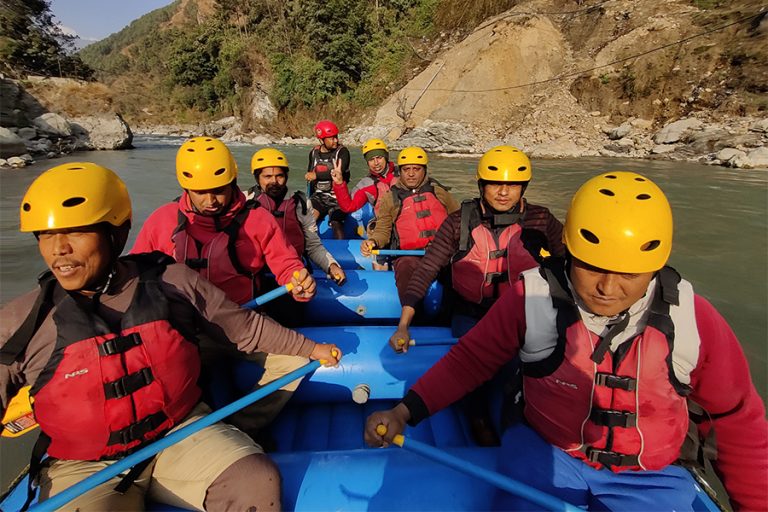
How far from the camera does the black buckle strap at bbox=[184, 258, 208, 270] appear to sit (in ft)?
7.60

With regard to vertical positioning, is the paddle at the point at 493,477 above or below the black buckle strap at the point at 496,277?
below

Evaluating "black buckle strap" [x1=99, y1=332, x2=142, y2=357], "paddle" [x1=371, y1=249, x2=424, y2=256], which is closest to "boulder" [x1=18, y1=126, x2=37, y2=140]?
"paddle" [x1=371, y1=249, x2=424, y2=256]

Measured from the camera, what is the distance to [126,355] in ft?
4.65

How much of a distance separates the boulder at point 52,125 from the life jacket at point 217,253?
2063 centimetres

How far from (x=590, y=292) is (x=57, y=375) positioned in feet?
5.78

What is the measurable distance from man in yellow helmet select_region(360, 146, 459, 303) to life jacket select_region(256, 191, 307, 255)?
760mm

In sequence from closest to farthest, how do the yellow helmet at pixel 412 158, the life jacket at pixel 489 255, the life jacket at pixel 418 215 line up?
1. the life jacket at pixel 489 255
2. the life jacket at pixel 418 215
3. the yellow helmet at pixel 412 158

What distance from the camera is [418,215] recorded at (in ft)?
12.8

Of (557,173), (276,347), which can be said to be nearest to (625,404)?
(276,347)

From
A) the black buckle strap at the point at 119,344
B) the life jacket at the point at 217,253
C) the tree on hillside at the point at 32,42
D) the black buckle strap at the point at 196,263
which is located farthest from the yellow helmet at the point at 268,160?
the tree on hillside at the point at 32,42

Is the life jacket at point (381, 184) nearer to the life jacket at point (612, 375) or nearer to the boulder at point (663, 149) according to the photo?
the life jacket at point (612, 375)

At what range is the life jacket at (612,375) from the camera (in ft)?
4.13

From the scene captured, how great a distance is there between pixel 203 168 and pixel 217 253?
1.62 ft

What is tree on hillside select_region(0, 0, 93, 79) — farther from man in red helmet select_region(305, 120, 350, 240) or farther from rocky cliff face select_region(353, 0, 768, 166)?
man in red helmet select_region(305, 120, 350, 240)
